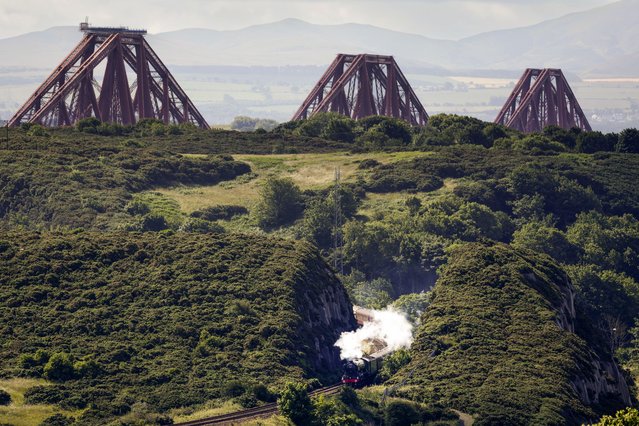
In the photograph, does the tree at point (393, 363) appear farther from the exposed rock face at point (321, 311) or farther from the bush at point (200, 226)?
the bush at point (200, 226)

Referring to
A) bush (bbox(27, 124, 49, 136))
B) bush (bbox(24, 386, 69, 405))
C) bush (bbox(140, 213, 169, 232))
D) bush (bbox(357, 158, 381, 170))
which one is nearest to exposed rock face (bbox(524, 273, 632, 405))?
bush (bbox(24, 386, 69, 405))

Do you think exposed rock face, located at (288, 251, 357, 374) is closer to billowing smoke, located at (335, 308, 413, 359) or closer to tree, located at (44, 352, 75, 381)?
billowing smoke, located at (335, 308, 413, 359)

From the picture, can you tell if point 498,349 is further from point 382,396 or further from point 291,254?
point 291,254

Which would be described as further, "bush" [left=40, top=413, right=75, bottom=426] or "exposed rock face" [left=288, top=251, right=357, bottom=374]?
"exposed rock face" [left=288, top=251, right=357, bottom=374]

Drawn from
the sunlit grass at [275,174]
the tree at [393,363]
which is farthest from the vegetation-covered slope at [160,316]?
the sunlit grass at [275,174]

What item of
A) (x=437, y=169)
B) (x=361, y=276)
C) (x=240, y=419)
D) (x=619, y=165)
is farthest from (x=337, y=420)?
(x=619, y=165)

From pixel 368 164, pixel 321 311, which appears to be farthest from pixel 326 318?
pixel 368 164

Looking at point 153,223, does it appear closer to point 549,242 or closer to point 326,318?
point 326,318
